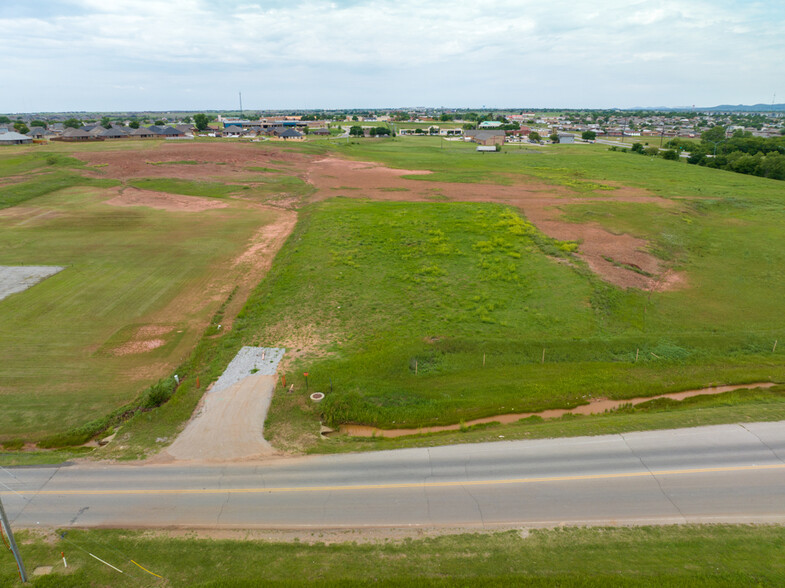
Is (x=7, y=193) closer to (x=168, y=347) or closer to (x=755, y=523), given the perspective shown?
(x=168, y=347)

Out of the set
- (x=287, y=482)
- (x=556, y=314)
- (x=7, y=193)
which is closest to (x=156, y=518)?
(x=287, y=482)

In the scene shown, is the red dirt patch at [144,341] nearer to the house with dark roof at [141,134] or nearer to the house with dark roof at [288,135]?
the house with dark roof at [288,135]

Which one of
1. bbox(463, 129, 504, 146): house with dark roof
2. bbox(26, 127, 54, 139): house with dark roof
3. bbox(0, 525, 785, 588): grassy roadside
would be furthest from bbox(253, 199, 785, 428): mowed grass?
bbox(26, 127, 54, 139): house with dark roof

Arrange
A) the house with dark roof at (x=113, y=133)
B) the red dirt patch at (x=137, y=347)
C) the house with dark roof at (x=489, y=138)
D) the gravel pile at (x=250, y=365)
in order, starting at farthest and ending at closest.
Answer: the house with dark roof at (x=489, y=138) → the house with dark roof at (x=113, y=133) → the red dirt patch at (x=137, y=347) → the gravel pile at (x=250, y=365)

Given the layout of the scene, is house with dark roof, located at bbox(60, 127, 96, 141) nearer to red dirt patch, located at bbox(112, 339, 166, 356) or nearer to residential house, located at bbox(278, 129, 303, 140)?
residential house, located at bbox(278, 129, 303, 140)

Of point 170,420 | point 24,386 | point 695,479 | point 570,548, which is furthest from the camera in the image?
point 24,386

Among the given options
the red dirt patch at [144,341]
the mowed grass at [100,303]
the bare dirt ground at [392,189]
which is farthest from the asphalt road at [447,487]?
the bare dirt ground at [392,189]

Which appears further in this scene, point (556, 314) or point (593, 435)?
point (556, 314)
